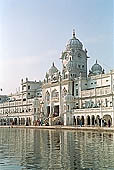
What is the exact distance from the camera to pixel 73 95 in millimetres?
81750

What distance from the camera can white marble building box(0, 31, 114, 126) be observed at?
68.5 metres

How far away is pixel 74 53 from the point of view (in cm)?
8588

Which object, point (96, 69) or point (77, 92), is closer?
point (77, 92)

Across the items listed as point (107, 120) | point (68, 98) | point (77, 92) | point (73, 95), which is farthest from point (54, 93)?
point (107, 120)

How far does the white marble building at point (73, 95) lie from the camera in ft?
225

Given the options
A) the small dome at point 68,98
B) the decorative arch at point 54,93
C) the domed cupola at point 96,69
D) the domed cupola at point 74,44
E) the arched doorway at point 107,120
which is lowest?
the arched doorway at point 107,120

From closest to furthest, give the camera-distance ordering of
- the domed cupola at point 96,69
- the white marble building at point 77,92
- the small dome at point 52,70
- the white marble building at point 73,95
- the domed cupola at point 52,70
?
the white marble building at point 77,92
the white marble building at point 73,95
the domed cupola at point 96,69
the domed cupola at point 52,70
the small dome at point 52,70

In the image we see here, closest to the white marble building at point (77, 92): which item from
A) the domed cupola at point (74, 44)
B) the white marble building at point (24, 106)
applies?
the domed cupola at point (74, 44)

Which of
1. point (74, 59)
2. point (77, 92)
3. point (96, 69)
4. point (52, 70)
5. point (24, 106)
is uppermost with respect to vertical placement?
point (74, 59)

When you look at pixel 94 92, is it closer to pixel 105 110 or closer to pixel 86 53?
pixel 105 110

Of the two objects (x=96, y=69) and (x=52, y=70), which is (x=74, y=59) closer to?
(x=96, y=69)

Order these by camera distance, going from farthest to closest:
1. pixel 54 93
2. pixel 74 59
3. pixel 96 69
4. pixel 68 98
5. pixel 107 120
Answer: pixel 96 69, pixel 54 93, pixel 74 59, pixel 68 98, pixel 107 120

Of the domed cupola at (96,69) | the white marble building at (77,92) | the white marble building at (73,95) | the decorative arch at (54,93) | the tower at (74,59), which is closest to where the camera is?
the white marble building at (77,92)

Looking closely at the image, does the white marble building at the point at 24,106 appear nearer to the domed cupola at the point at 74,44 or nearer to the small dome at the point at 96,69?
the small dome at the point at 96,69
